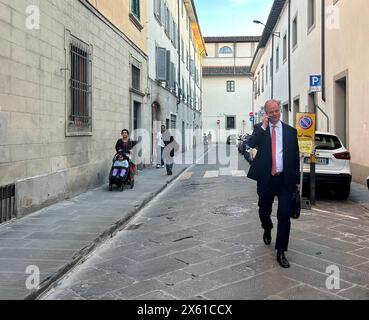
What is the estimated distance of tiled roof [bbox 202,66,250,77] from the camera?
187ft

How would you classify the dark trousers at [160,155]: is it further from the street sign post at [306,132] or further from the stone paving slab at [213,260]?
the stone paving slab at [213,260]

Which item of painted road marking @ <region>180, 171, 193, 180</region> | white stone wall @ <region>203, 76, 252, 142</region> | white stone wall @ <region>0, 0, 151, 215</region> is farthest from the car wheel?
white stone wall @ <region>203, 76, 252, 142</region>

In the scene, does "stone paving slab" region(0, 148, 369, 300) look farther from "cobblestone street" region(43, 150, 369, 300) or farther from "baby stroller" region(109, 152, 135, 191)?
"baby stroller" region(109, 152, 135, 191)

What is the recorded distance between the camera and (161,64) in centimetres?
2055

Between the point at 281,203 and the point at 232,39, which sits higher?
the point at 232,39

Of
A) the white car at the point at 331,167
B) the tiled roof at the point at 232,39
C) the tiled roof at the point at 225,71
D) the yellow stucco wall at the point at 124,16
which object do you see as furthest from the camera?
the tiled roof at the point at 232,39

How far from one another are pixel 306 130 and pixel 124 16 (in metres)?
7.70

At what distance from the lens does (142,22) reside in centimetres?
1736

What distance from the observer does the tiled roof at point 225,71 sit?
57.1 meters

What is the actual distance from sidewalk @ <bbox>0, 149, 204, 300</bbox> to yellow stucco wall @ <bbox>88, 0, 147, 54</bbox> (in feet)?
15.7
